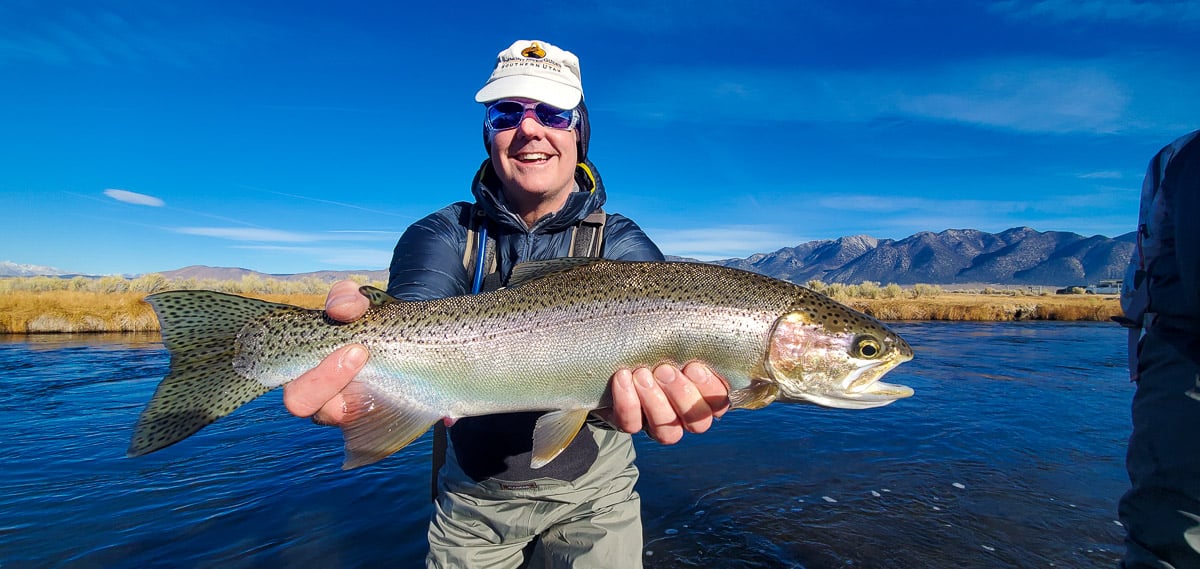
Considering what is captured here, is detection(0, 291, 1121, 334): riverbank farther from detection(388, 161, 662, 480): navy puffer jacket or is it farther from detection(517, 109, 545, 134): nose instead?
detection(517, 109, 545, 134): nose

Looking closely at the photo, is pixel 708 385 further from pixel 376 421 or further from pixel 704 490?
pixel 704 490

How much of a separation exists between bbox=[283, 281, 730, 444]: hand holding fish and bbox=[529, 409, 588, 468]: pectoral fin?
0.66ft

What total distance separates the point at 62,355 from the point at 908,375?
23.8 metres

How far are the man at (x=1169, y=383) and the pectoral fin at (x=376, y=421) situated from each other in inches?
122

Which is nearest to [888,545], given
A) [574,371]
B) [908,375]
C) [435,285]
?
[574,371]

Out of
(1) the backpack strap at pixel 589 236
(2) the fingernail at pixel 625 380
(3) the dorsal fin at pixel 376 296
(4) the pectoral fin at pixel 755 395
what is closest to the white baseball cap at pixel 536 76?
(1) the backpack strap at pixel 589 236

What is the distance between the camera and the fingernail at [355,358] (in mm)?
2693

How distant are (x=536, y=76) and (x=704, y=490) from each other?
19.9 feet

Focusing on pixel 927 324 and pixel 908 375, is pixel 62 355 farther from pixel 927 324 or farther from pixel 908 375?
pixel 927 324

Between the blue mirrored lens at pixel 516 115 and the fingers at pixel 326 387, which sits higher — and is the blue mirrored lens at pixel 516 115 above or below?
above

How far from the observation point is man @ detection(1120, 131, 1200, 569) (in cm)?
235

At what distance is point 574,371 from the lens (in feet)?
9.21

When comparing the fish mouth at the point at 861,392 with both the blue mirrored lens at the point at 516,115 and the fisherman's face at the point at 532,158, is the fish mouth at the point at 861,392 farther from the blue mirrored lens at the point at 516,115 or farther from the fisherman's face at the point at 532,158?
the blue mirrored lens at the point at 516,115

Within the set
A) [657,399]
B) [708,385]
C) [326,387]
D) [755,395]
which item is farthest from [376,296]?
[755,395]
